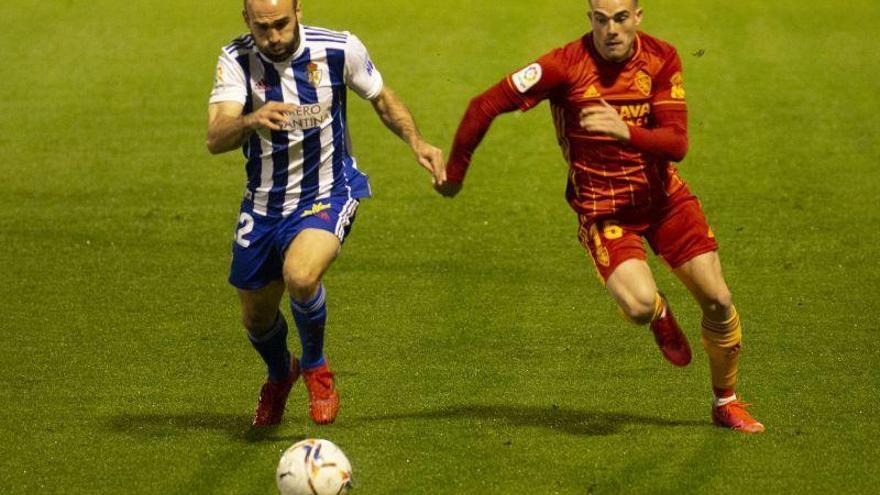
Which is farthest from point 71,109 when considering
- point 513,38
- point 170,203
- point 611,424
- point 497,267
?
point 611,424

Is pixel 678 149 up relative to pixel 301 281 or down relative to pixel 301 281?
up

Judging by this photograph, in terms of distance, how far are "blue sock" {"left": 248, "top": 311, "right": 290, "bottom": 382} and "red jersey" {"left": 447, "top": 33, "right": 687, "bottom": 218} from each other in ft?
4.13

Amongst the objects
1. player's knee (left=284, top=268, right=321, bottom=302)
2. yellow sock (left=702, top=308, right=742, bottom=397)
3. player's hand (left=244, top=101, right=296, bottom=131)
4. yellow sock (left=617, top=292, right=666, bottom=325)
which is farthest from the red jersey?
player's hand (left=244, top=101, right=296, bottom=131)

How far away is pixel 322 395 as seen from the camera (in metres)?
8.12

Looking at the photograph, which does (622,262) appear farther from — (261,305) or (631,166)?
(261,305)

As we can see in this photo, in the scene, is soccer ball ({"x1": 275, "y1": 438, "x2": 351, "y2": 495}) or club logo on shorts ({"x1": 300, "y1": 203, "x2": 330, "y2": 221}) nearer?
soccer ball ({"x1": 275, "y1": 438, "x2": 351, "y2": 495})

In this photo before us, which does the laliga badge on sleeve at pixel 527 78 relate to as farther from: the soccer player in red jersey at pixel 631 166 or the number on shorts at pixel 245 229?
the number on shorts at pixel 245 229

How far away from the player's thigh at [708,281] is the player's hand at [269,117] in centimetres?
213

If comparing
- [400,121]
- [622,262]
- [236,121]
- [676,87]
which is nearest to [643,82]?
[676,87]

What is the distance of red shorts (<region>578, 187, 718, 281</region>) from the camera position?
8.05 metres

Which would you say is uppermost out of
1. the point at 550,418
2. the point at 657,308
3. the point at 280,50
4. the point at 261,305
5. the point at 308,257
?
the point at 280,50

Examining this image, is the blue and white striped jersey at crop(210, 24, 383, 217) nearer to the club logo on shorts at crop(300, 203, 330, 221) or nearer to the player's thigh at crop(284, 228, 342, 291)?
the club logo on shorts at crop(300, 203, 330, 221)

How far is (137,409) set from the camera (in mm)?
8711

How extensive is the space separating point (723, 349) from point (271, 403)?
233 centimetres
